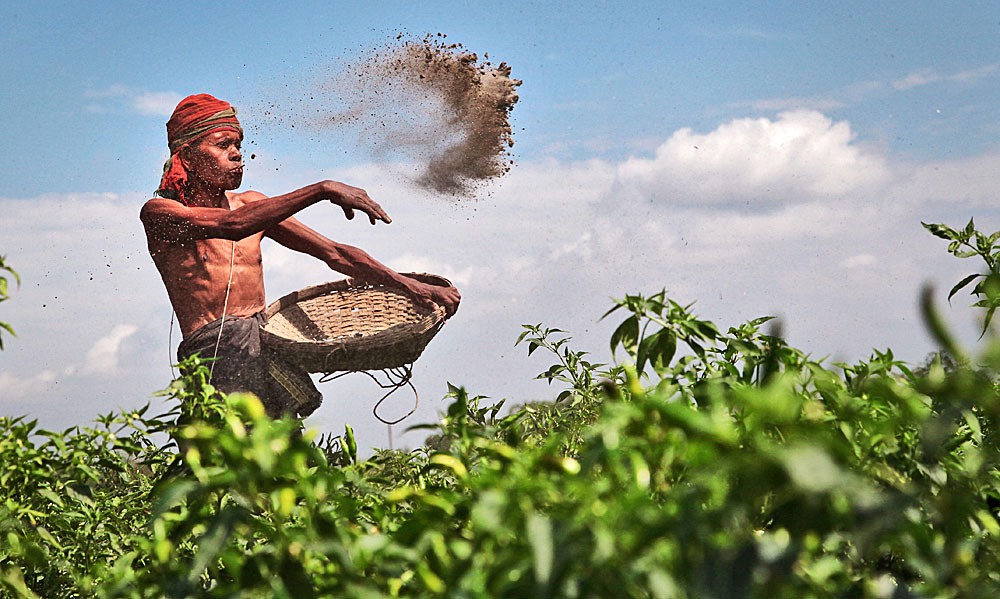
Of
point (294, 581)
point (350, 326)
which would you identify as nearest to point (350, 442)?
point (294, 581)

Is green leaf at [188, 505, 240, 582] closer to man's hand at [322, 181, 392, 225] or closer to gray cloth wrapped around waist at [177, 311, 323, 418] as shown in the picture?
man's hand at [322, 181, 392, 225]

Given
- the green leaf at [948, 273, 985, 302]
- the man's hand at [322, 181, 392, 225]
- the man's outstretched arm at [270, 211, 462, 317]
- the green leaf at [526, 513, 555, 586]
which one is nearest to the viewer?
the green leaf at [526, 513, 555, 586]

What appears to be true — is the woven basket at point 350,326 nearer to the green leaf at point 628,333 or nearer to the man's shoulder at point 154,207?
the man's shoulder at point 154,207

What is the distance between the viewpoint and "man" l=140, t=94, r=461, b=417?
3.88m

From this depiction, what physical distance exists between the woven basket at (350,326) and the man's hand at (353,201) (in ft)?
1.35

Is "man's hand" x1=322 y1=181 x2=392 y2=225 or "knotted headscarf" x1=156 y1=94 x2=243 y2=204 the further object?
"knotted headscarf" x1=156 y1=94 x2=243 y2=204

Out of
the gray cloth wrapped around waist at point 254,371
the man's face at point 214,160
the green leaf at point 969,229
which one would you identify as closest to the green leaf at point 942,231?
the green leaf at point 969,229

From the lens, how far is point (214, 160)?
4168 millimetres

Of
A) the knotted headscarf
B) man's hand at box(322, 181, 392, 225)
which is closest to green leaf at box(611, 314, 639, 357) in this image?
man's hand at box(322, 181, 392, 225)

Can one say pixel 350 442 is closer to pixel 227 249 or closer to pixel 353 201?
pixel 353 201

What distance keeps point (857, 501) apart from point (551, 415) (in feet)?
4.64

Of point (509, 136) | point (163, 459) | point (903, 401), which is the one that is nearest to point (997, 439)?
point (903, 401)

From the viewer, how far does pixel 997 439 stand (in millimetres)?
976

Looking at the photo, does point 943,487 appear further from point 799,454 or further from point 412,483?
point 412,483
